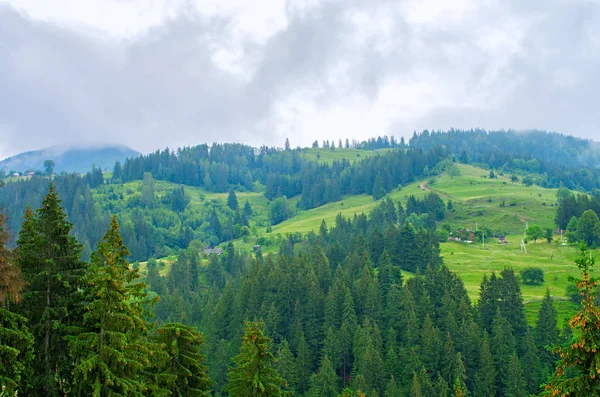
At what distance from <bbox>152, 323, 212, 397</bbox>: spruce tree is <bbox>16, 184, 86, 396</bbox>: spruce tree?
5.07 m

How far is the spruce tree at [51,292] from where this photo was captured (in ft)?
87.4

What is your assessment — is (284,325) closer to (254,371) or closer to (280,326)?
(280,326)

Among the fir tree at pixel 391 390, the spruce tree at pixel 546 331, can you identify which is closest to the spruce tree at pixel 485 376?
the spruce tree at pixel 546 331

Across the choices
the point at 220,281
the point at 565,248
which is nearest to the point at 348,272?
the point at 220,281

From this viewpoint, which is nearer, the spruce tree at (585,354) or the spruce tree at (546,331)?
the spruce tree at (585,354)

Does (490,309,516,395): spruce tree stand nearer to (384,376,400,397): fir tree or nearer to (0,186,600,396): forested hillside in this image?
(0,186,600,396): forested hillside

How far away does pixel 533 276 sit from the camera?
120875mm

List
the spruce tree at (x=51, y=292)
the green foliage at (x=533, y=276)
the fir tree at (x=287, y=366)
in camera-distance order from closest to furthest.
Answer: the spruce tree at (x=51, y=292)
the fir tree at (x=287, y=366)
the green foliage at (x=533, y=276)

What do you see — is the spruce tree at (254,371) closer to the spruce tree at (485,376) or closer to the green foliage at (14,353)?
the green foliage at (14,353)

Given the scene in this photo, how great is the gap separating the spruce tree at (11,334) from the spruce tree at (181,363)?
725cm

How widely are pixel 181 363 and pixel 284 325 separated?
72.2 metres

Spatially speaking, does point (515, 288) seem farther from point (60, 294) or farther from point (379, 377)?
point (60, 294)

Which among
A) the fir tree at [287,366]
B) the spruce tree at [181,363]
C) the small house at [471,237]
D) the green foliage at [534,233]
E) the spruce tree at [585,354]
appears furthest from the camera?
the small house at [471,237]

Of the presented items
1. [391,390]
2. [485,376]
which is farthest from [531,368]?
[391,390]
